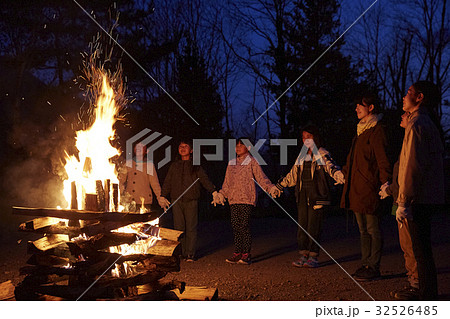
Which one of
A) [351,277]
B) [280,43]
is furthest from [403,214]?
[280,43]

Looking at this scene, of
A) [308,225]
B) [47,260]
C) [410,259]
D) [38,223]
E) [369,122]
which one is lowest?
[410,259]

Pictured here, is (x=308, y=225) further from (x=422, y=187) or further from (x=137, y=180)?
(x=137, y=180)

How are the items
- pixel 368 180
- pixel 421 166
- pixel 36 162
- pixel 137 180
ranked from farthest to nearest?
pixel 36 162
pixel 137 180
pixel 368 180
pixel 421 166

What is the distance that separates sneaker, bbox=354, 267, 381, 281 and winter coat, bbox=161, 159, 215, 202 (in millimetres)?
2840

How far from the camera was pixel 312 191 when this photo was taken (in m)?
6.55

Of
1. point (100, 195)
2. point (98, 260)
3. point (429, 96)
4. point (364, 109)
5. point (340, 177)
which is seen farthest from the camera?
point (340, 177)

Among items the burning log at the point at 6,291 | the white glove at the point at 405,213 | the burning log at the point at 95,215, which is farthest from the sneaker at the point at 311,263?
the burning log at the point at 6,291

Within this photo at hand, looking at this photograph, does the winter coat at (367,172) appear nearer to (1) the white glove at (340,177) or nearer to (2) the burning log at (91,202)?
(1) the white glove at (340,177)

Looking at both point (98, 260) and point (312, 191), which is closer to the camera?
point (98, 260)

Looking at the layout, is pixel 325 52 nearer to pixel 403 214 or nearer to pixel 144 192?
pixel 144 192

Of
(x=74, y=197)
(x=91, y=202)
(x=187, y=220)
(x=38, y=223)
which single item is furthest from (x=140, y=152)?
(x=38, y=223)

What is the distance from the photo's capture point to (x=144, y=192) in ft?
24.3

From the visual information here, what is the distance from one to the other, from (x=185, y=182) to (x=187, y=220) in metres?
0.65
